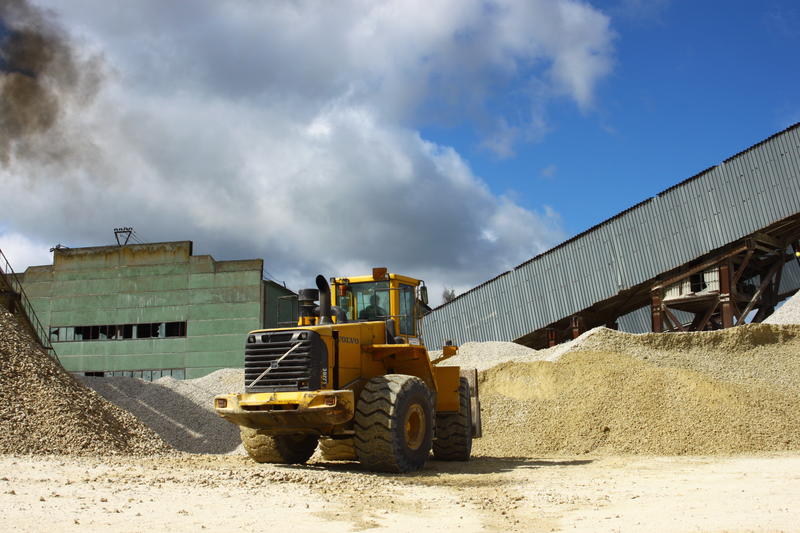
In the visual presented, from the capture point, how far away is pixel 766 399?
18688 millimetres

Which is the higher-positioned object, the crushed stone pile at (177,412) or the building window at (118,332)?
the building window at (118,332)

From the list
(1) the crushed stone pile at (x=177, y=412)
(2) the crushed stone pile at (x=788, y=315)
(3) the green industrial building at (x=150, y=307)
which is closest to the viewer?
(1) the crushed stone pile at (x=177, y=412)

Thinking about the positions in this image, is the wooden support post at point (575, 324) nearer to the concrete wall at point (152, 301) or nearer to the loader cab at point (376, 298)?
the concrete wall at point (152, 301)

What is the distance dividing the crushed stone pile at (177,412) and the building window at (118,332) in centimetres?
1483

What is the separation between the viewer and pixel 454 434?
42.5 ft

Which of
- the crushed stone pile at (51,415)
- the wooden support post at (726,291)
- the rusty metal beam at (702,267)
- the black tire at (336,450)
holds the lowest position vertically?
the black tire at (336,450)

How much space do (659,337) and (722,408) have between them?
6.37m

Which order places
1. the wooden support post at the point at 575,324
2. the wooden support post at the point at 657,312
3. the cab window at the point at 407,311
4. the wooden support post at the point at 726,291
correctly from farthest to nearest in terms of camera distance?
1. the wooden support post at the point at 575,324
2. the wooden support post at the point at 657,312
3. the wooden support post at the point at 726,291
4. the cab window at the point at 407,311

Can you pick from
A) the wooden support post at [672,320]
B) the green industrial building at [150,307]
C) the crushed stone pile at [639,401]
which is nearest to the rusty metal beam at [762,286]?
the wooden support post at [672,320]

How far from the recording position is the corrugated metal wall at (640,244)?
85.5 ft

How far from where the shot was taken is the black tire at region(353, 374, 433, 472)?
10.2 m

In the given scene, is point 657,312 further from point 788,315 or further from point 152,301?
point 152,301

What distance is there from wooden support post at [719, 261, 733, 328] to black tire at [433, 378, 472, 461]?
18.4 metres

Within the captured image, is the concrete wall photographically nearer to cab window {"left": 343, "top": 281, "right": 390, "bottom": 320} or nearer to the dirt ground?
cab window {"left": 343, "top": 281, "right": 390, "bottom": 320}
